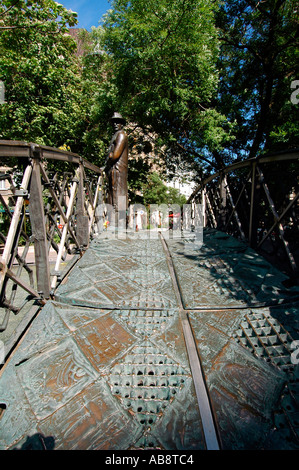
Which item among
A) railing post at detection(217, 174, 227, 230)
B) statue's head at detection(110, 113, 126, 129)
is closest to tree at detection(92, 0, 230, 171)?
statue's head at detection(110, 113, 126, 129)

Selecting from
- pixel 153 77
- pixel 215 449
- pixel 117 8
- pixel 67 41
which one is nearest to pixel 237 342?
pixel 215 449

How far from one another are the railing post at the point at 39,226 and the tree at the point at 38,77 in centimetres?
1034

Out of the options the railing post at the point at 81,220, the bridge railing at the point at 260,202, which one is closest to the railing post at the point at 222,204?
the bridge railing at the point at 260,202

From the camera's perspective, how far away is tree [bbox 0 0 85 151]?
10.1 metres

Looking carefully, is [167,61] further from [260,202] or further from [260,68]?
[260,202]

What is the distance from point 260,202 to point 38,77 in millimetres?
12409

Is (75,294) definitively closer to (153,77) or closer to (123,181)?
(123,181)

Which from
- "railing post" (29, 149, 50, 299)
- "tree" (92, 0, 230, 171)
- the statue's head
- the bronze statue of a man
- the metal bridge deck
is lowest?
the metal bridge deck

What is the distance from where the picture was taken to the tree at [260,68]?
8.54 m

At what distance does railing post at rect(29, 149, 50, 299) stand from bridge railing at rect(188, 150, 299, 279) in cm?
281

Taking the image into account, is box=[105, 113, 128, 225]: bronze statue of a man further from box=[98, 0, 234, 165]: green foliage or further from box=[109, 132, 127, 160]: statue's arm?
box=[98, 0, 234, 165]: green foliage

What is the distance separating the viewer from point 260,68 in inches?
394

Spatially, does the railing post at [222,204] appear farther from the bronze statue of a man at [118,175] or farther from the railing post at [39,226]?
the railing post at [39,226]
